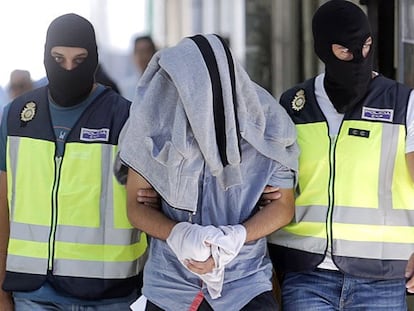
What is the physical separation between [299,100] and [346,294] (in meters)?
0.66

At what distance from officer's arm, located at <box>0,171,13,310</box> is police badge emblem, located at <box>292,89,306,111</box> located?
3.31 ft

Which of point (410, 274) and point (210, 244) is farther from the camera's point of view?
point (410, 274)

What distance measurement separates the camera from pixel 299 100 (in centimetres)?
302

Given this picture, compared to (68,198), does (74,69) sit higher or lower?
higher

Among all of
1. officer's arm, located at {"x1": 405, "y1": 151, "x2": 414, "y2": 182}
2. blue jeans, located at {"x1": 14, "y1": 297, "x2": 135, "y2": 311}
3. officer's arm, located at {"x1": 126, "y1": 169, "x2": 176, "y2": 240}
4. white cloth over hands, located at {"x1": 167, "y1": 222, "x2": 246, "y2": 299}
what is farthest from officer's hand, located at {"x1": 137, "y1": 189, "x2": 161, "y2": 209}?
officer's arm, located at {"x1": 405, "y1": 151, "x2": 414, "y2": 182}

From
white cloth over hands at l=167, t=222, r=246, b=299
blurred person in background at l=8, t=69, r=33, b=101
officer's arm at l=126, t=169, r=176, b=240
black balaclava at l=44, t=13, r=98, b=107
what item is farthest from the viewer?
blurred person in background at l=8, t=69, r=33, b=101

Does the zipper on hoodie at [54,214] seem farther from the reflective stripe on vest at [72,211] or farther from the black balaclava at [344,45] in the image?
the black balaclava at [344,45]

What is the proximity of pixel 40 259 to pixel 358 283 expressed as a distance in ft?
3.43

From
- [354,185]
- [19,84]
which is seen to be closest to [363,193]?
[354,185]

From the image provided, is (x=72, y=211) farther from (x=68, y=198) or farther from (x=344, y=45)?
(x=344, y=45)

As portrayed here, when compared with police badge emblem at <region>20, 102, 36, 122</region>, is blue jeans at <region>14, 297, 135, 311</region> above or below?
below

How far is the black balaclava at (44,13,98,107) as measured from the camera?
2.95 metres

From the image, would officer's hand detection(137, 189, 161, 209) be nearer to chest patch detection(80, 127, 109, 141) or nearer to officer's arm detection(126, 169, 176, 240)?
officer's arm detection(126, 169, 176, 240)

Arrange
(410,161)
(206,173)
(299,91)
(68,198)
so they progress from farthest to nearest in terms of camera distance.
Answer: (299,91), (68,198), (410,161), (206,173)
